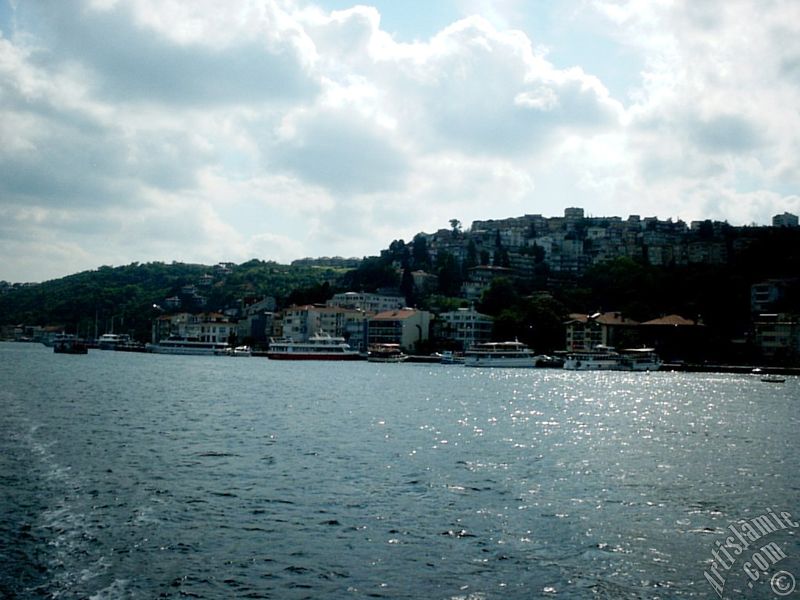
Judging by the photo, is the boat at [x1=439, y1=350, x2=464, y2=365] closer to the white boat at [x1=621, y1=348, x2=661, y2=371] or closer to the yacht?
the yacht

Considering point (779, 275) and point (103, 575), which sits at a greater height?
point (779, 275)

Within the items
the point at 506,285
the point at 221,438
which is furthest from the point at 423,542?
the point at 506,285

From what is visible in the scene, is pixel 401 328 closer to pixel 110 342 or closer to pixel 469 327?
→ pixel 469 327

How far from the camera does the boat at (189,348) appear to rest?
504 ft

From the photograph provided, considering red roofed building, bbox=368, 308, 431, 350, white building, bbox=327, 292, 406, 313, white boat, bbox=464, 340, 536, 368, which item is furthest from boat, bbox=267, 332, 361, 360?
white building, bbox=327, 292, 406, 313

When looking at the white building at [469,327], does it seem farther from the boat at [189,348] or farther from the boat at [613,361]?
the boat at [189,348]

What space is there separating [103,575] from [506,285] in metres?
147

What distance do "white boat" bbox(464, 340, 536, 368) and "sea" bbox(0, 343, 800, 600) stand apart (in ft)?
258

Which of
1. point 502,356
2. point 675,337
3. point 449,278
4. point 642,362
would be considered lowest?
point 642,362

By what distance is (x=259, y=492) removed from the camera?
22969mm

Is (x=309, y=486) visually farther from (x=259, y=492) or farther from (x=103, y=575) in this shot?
(x=103, y=575)

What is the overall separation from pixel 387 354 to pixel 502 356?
72.6 feet

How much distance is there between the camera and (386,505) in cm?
2173

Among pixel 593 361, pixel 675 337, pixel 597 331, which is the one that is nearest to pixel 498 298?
pixel 597 331
